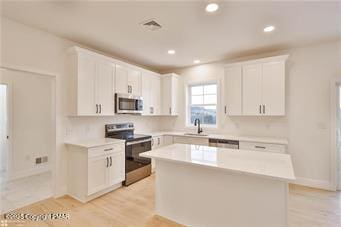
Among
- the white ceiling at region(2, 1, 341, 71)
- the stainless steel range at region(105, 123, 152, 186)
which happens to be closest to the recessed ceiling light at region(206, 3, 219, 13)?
the white ceiling at region(2, 1, 341, 71)

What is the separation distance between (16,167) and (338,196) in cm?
646

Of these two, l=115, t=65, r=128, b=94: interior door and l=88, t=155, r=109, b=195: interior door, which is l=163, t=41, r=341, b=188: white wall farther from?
l=88, t=155, r=109, b=195: interior door

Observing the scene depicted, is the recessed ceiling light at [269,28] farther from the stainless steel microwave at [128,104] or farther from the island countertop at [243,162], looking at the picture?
the stainless steel microwave at [128,104]

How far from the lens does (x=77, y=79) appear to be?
10.4 ft

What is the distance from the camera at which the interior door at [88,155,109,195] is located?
9.81 ft

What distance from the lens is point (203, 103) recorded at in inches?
198

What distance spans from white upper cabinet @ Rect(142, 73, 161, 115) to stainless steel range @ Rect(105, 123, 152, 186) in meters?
0.76

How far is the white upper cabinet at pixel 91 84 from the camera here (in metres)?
3.17

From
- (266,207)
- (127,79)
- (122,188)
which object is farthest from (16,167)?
(266,207)

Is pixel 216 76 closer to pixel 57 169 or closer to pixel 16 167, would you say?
pixel 57 169

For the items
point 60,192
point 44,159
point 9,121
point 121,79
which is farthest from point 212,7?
point 44,159

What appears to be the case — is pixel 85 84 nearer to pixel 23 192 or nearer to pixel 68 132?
pixel 68 132

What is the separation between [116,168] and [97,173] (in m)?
0.41

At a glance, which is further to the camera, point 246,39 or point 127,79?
point 127,79
